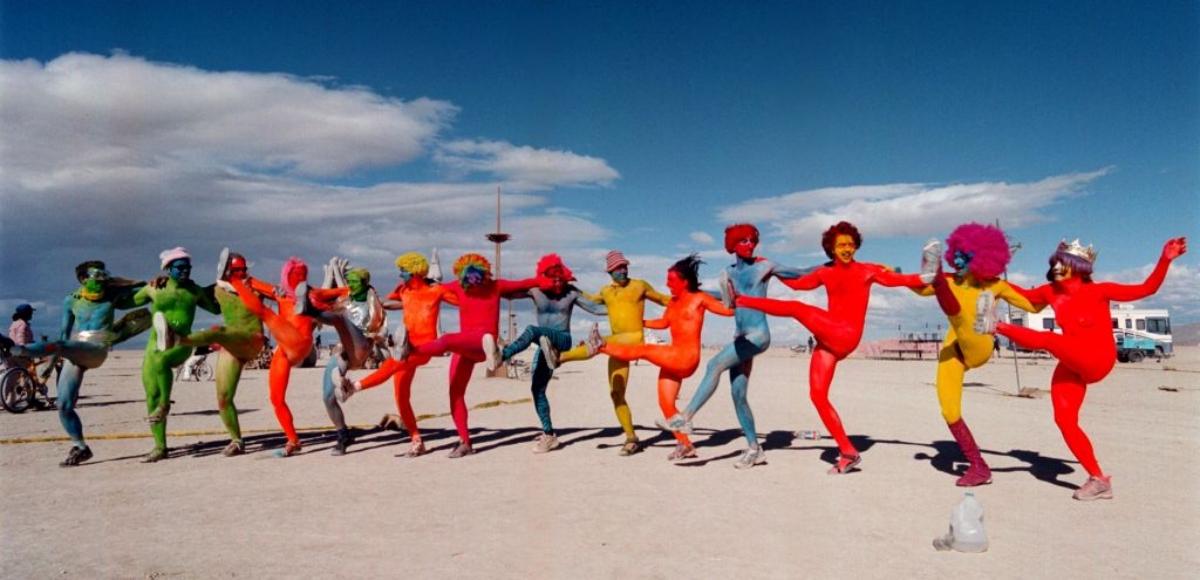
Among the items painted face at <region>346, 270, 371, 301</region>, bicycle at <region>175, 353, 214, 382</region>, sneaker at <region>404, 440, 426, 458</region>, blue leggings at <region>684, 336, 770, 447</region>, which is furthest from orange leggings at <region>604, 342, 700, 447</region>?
bicycle at <region>175, 353, 214, 382</region>

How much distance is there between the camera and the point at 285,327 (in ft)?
30.6

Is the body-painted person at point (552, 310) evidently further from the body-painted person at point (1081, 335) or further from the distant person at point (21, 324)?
Answer: the distant person at point (21, 324)

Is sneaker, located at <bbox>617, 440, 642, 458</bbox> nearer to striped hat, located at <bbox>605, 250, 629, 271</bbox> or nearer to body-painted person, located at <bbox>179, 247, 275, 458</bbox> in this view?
striped hat, located at <bbox>605, 250, 629, 271</bbox>

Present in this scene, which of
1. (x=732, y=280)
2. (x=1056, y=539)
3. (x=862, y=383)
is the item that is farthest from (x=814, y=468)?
(x=862, y=383)

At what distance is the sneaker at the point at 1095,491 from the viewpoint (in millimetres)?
6547

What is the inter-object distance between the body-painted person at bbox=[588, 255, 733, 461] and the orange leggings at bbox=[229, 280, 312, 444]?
3695mm

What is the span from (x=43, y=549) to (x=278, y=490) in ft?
7.06

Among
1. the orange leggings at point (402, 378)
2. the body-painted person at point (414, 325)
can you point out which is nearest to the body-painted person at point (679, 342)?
the body-painted person at point (414, 325)

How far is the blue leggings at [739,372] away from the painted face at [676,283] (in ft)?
2.84

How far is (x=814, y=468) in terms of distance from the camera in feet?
26.7

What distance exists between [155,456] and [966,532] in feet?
29.3

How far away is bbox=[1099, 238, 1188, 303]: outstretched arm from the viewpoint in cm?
650

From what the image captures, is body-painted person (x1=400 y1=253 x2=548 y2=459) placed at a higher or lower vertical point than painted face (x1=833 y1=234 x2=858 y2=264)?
lower

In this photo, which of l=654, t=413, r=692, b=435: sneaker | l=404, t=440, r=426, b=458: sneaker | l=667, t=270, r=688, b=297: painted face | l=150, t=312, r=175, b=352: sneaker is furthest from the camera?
l=404, t=440, r=426, b=458: sneaker
